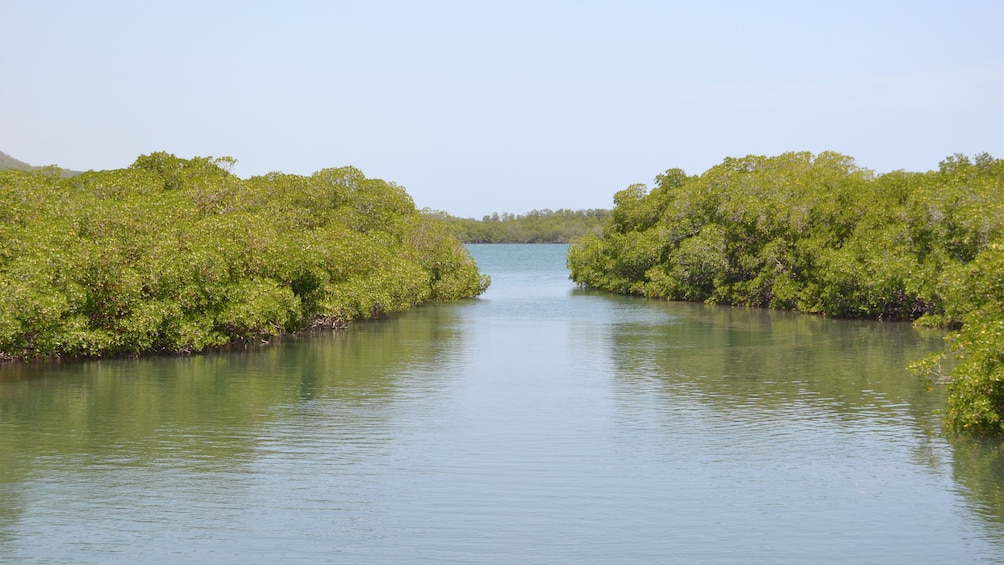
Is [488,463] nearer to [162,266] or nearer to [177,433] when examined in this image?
[177,433]

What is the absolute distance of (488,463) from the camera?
2036cm

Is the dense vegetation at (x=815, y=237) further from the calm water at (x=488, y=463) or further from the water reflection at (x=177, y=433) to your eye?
the water reflection at (x=177, y=433)

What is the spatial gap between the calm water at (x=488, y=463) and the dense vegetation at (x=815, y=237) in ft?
19.6

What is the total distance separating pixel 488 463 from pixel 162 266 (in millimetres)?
17404

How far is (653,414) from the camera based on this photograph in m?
26.0

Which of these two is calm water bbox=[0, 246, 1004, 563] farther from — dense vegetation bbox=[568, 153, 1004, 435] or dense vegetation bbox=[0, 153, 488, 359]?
dense vegetation bbox=[568, 153, 1004, 435]

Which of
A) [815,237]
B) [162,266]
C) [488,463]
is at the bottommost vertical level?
[488,463]

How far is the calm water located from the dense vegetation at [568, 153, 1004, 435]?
5.96 metres

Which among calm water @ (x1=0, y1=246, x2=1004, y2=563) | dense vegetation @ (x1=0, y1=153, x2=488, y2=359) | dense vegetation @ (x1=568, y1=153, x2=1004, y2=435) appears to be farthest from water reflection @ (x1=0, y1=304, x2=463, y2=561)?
dense vegetation @ (x1=568, y1=153, x2=1004, y2=435)

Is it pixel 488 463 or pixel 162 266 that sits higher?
pixel 162 266

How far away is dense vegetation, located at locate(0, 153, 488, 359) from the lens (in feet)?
103

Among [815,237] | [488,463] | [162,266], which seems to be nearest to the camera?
[488,463]

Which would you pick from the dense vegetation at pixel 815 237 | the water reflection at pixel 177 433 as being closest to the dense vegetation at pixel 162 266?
the water reflection at pixel 177 433

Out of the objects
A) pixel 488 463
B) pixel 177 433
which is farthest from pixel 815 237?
pixel 177 433
